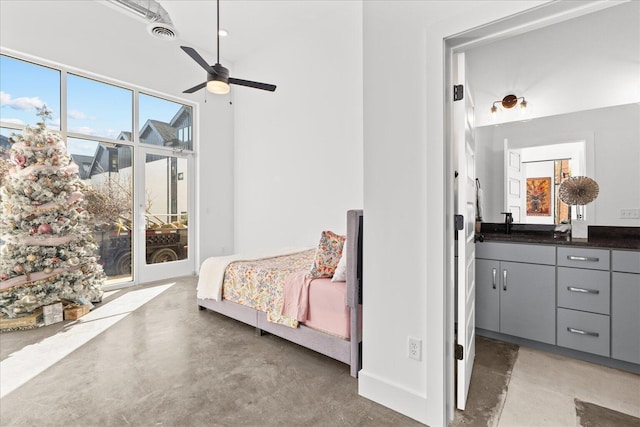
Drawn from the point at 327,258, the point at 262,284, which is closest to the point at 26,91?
the point at 262,284

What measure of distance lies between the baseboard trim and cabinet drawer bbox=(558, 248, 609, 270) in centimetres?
158

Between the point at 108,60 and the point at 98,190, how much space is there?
1.82m

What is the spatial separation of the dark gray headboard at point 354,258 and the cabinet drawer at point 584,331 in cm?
161

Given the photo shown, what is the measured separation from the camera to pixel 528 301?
2506 mm

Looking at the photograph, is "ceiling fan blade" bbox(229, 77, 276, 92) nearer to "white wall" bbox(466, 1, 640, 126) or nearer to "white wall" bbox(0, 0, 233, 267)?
"white wall" bbox(466, 1, 640, 126)

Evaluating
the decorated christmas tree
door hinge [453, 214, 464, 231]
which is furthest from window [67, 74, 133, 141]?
door hinge [453, 214, 464, 231]

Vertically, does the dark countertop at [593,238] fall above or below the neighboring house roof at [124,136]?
below

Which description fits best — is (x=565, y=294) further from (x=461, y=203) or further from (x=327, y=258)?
(x=327, y=258)

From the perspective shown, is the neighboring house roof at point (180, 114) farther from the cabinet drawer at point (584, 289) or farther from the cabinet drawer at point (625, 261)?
the cabinet drawer at point (625, 261)

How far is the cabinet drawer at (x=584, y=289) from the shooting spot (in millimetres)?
2195

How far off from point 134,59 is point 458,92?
4865 mm

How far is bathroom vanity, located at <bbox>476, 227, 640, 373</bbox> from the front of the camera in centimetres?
213

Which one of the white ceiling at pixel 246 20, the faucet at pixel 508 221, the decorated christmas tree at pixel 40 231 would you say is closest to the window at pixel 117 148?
the decorated christmas tree at pixel 40 231

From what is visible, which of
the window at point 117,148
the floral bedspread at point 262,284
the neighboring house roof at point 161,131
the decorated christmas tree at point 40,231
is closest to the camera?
the floral bedspread at point 262,284
